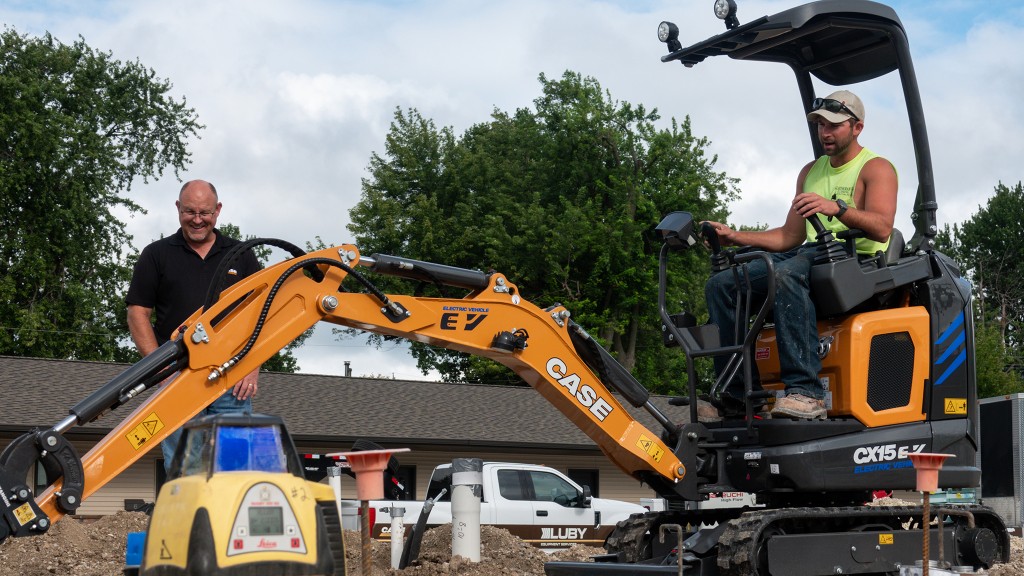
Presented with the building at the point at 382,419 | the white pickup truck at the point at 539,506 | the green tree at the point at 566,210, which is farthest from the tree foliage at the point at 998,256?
the white pickup truck at the point at 539,506

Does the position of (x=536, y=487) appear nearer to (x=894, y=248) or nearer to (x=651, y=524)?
(x=651, y=524)

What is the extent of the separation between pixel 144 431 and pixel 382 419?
22167mm

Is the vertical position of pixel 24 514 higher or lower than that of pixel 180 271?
lower

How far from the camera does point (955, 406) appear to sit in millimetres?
8281

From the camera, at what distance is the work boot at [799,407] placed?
7.88 metres

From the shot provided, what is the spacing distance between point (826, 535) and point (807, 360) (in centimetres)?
114

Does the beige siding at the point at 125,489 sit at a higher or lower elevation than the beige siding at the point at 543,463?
lower

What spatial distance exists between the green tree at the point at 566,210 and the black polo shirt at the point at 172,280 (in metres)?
34.0

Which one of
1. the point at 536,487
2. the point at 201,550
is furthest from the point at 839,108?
the point at 536,487

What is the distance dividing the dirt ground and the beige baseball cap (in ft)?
12.1

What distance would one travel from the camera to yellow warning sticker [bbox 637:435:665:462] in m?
8.12

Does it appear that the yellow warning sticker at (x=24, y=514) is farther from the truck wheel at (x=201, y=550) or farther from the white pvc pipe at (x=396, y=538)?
the white pvc pipe at (x=396, y=538)

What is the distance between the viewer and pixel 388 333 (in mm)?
7547

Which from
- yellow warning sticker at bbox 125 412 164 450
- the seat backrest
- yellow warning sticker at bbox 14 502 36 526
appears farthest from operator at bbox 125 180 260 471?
the seat backrest
